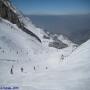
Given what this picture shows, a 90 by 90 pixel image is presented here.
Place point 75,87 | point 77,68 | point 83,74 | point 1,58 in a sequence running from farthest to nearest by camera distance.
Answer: point 1,58, point 77,68, point 83,74, point 75,87

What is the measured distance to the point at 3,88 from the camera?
889 inches

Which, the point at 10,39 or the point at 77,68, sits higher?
the point at 10,39

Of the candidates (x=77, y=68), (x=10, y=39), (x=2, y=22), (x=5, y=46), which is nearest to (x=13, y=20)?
(x=2, y=22)

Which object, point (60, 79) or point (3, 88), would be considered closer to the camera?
point (3, 88)

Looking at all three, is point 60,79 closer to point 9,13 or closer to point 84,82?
point 84,82

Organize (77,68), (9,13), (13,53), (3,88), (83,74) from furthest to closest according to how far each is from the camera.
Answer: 1. (9,13)
2. (13,53)
3. (77,68)
4. (83,74)
5. (3,88)

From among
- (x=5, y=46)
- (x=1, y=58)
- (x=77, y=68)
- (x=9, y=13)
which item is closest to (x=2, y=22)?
(x=9, y=13)

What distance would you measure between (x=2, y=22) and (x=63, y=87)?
7993 centimetres

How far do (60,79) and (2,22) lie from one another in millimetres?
76448

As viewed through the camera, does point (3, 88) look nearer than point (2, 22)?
Yes

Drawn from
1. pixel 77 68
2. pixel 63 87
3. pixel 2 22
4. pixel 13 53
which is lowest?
pixel 63 87

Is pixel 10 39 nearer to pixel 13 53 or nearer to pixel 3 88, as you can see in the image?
pixel 13 53

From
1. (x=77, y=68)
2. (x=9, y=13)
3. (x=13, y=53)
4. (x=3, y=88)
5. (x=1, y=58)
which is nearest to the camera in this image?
(x=3, y=88)

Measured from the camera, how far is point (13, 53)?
73.5 meters
